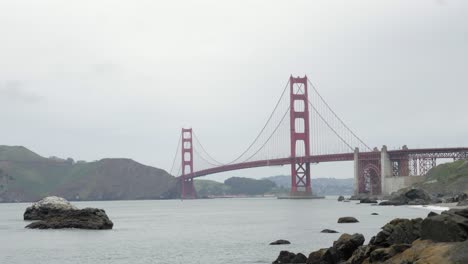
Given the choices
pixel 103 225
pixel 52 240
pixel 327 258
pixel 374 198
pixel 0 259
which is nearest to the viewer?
pixel 327 258

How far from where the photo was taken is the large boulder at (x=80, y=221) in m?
62.8

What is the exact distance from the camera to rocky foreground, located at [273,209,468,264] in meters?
20.4

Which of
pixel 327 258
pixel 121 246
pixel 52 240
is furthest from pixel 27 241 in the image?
pixel 327 258

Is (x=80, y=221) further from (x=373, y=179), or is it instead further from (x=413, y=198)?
(x=373, y=179)

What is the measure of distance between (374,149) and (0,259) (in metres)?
112

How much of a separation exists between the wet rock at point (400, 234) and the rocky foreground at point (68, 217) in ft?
130

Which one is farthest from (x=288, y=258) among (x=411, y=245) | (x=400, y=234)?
(x=411, y=245)

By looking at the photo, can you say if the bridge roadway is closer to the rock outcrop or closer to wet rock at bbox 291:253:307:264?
the rock outcrop

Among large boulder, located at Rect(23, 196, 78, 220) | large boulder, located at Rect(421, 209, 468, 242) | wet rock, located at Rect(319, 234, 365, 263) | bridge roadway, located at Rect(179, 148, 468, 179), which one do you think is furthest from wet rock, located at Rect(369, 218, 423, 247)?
bridge roadway, located at Rect(179, 148, 468, 179)

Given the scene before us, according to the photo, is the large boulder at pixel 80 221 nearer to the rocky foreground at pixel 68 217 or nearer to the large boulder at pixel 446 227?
the rocky foreground at pixel 68 217

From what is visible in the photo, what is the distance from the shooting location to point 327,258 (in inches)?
1139

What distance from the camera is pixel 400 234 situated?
87.2 ft

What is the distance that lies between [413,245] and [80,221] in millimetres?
45564

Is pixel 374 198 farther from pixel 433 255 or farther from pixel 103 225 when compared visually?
pixel 433 255
